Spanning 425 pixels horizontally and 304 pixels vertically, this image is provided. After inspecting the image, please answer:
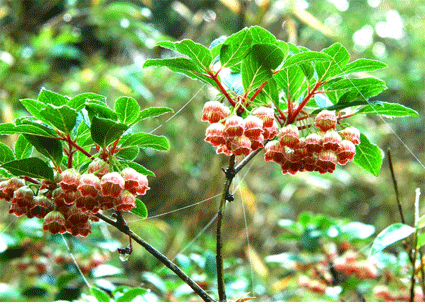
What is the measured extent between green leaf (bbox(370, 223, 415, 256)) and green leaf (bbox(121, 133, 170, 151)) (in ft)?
0.89

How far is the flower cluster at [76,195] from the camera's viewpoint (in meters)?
0.43

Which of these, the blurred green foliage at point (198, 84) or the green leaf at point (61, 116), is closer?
the green leaf at point (61, 116)

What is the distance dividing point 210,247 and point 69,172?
0.88 m

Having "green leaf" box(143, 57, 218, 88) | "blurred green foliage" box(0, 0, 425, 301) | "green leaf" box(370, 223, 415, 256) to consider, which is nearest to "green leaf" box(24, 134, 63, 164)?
"green leaf" box(143, 57, 218, 88)

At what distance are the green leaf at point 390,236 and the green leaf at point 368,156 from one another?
8 centimetres

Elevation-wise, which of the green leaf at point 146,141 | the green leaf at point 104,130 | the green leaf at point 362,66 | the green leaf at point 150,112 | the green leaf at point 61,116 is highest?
the green leaf at point 362,66

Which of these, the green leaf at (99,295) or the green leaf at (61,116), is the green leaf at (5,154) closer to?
the green leaf at (61,116)

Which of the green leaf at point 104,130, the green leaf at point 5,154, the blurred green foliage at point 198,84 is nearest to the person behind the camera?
the green leaf at point 104,130

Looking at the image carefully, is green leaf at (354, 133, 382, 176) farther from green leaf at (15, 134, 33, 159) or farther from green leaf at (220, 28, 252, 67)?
green leaf at (15, 134, 33, 159)

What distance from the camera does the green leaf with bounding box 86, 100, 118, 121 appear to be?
0.44 m

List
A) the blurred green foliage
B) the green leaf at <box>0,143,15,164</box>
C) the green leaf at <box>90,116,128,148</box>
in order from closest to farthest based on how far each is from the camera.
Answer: the green leaf at <box>90,116,128,148</box>
the green leaf at <box>0,143,15,164</box>
the blurred green foliage

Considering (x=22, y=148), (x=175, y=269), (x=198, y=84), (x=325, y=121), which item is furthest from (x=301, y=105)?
(x=198, y=84)

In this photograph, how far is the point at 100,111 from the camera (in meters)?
0.45

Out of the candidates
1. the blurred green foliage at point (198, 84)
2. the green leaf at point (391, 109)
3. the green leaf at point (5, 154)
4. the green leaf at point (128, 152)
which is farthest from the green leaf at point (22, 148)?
the blurred green foliage at point (198, 84)
